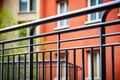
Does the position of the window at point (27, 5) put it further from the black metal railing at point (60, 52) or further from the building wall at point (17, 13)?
the black metal railing at point (60, 52)

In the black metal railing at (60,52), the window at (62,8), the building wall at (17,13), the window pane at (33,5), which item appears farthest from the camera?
the window pane at (33,5)

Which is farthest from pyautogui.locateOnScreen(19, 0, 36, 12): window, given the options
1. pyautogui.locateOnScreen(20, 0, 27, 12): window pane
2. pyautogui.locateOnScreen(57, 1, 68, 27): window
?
pyautogui.locateOnScreen(57, 1, 68, 27): window

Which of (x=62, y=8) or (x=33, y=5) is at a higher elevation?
(x=33, y=5)

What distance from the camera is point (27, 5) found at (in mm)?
27922

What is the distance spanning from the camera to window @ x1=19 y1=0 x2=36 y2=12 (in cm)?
2764

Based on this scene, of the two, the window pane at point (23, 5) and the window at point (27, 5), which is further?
the window pane at point (23, 5)

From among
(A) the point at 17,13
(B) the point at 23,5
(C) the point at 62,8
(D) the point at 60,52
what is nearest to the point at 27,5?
(B) the point at 23,5

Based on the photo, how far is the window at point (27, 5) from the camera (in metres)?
27.6

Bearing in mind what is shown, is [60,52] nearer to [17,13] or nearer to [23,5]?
[17,13]

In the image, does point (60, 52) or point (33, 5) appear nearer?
point (60, 52)

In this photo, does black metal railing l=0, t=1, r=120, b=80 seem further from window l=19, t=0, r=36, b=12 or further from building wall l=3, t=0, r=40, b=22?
window l=19, t=0, r=36, b=12

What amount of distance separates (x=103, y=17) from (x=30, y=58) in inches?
42.8

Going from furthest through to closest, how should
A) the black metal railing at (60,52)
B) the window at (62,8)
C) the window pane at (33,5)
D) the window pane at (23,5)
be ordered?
1. the window pane at (23,5)
2. the window pane at (33,5)
3. the window at (62,8)
4. the black metal railing at (60,52)

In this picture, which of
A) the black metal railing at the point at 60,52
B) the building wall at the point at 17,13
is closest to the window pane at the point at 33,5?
the building wall at the point at 17,13
